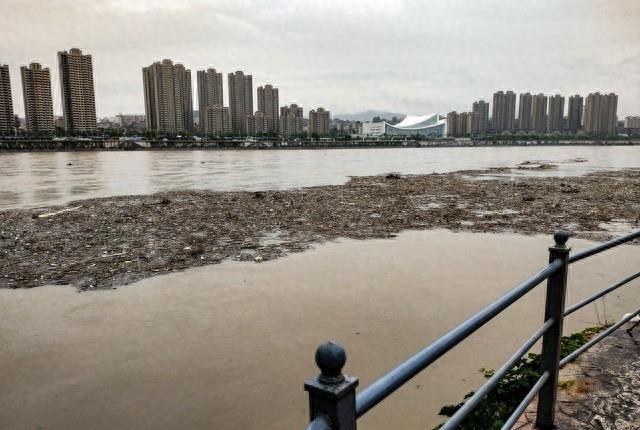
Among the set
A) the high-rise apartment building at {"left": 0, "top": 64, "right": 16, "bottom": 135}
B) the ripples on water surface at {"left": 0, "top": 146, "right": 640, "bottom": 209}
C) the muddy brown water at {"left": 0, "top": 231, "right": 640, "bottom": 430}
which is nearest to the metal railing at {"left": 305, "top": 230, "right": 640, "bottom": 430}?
the muddy brown water at {"left": 0, "top": 231, "right": 640, "bottom": 430}

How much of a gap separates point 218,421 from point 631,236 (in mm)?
4099

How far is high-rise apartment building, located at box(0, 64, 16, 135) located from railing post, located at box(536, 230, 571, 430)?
22159 centimetres

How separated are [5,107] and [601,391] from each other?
765ft

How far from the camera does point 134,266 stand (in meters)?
9.80

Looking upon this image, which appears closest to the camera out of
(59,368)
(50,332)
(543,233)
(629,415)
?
(629,415)

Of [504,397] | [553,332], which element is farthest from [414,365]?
[504,397]

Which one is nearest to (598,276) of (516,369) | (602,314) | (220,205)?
(602,314)

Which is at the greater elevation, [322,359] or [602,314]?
[322,359]

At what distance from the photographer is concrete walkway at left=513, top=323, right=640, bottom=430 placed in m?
3.43

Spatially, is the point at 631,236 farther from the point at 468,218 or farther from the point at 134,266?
the point at 468,218

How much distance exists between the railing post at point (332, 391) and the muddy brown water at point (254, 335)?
364 cm

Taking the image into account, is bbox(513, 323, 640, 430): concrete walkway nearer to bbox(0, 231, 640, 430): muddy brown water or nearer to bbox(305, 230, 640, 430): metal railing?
bbox(305, 230, 640, 430): metal railing

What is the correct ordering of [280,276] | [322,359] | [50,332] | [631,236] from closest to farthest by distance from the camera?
[322,359]
[631,236]
[50,332]
[280,276]

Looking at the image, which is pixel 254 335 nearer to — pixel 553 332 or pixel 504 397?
pixel 504 397
